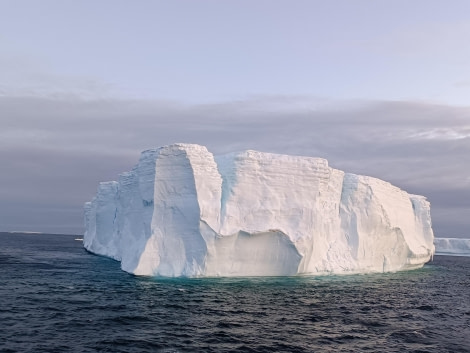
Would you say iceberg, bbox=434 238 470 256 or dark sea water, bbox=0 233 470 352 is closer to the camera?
dark sea water, bbox=0 233 470 352

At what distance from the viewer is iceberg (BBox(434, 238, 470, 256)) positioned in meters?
73.6

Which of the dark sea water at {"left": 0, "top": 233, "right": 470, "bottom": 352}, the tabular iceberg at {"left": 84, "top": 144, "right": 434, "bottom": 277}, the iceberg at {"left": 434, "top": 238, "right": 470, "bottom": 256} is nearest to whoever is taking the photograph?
the dark sea water at {"left": 0, "top": 233, "right": 470, "bottom": 352}

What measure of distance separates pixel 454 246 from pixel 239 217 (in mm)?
61047

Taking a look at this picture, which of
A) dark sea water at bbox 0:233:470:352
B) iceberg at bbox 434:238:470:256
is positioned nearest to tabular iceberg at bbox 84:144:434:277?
dark sea water at bbox 0:233:470:352

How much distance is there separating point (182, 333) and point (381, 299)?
10.9m

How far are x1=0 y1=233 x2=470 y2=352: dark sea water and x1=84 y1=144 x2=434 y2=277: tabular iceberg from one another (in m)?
1.26

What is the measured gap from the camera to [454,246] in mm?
74750

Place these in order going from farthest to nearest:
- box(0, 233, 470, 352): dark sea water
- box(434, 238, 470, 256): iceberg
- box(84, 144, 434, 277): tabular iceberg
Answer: box(434, 238, 470, 256): iceberg < box(84, 144, 434, 277): tabular iceberg < box(0, 233, 470, 352): dark sea water

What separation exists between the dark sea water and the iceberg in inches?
2114

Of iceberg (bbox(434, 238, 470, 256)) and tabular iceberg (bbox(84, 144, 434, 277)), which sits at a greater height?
tabular iceberg (bbox(84, 144, 434, 277))

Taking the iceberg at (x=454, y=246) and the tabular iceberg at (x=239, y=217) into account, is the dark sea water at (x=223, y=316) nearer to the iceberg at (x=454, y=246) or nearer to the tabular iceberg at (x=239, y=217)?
the tabular iceberg at (x=239, y=217)

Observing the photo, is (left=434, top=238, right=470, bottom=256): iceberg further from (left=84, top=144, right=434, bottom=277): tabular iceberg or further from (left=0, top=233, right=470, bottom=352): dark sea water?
(left=0, top=233, right=470, bottom=352): dark sea water

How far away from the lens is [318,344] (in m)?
13.4

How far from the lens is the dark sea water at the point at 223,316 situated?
13.0 meters
